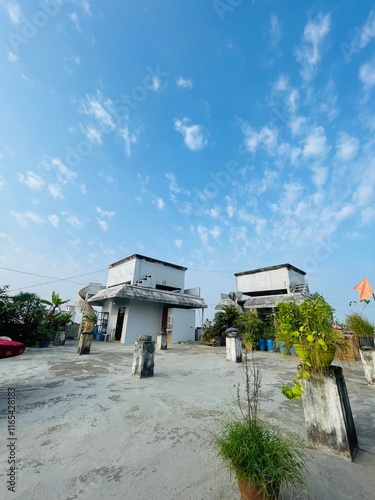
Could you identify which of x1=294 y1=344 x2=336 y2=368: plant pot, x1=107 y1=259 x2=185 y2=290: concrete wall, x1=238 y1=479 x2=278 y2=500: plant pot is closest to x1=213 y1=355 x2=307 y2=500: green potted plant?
x1=238 y1=479 x2=278 y2=500: plant pot

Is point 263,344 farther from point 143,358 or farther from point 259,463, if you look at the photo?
point 259,463

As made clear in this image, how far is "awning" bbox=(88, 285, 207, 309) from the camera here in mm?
12867

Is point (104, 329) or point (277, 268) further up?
point (277, 268)

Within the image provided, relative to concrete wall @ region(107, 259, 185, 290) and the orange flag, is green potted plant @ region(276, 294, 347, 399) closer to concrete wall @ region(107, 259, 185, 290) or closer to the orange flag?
the orange flag

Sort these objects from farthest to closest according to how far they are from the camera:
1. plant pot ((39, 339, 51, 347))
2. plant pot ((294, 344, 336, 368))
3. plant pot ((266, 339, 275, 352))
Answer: plant pot ((266, 339, 275, 352)), plant pot ((39, 339, 51, 347)), plant pot ((294, 344, 336, 368))

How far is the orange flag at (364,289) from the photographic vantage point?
23.5 ft

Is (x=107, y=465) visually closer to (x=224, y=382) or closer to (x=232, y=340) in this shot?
(x=224, y=382)

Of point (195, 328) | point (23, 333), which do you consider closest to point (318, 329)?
point (23, 333)

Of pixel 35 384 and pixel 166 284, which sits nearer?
pixel 35 384

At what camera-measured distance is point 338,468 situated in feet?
6.49

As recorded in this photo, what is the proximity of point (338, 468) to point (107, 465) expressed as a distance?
2156mm

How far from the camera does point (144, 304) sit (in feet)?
49.4

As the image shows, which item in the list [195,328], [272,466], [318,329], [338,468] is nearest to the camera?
[272,466]

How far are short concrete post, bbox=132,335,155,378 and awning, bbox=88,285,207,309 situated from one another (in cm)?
777
